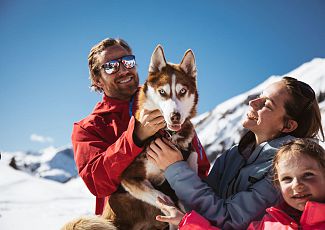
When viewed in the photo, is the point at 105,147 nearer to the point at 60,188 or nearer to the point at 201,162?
the point at 201,162

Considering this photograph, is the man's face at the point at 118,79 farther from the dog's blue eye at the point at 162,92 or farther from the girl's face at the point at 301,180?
the girl's face at the point at 301,180

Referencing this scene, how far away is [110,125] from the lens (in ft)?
11.2

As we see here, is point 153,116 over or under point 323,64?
over

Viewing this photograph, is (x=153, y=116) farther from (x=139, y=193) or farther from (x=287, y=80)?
(x=287, y=80)

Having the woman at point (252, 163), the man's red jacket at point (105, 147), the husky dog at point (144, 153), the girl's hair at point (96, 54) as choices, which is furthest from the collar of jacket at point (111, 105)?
the woman at point (252, 163)

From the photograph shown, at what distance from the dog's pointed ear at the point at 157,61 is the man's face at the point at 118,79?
0.44 metres

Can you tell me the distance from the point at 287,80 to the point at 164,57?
117cm

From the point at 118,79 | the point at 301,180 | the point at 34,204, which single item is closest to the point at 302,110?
the point at 301,180

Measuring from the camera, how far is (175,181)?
8.87ft

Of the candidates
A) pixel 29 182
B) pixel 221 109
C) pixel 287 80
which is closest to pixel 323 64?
pixel 221 109

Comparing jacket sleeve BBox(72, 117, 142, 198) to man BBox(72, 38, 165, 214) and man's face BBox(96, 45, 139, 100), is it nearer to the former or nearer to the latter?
man BBox(72, 38, 165, 214)

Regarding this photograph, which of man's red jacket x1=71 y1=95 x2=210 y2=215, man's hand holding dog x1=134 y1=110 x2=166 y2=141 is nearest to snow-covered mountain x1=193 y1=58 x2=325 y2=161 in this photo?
man's red jacket x1=71 y1=95 x2=210 y2=215

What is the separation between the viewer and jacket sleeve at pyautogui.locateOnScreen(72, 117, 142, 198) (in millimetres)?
2788

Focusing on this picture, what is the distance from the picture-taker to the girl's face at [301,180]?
204cm
